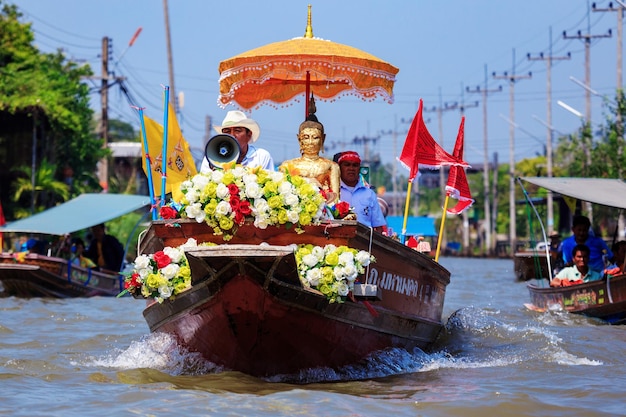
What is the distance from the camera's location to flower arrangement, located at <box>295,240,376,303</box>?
25.7 ft

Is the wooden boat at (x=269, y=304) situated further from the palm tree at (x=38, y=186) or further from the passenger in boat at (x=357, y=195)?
the palm tree at (x=38, y=186)

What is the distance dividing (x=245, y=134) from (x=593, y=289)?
6.84 metres

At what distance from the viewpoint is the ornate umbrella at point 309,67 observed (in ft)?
31.4

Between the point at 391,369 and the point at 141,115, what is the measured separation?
3.12m

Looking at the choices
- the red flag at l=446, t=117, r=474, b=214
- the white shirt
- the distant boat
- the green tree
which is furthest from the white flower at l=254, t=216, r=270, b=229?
the green tree

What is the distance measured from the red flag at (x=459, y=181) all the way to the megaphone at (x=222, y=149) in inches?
115

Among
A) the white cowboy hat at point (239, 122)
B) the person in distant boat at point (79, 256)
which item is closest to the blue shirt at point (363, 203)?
the white cowboy hat at point (239, 122)

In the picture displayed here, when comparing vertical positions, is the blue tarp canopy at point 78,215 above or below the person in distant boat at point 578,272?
above

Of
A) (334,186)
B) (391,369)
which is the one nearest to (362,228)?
(334,186)

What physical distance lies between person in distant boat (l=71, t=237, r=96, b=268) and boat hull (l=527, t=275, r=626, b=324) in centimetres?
870

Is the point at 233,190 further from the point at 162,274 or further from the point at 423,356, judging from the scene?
the point at 423,356

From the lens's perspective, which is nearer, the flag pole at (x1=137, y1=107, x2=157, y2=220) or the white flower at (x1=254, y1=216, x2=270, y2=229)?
the white flower at (x1=254, y1=216, x2=270, y2=229)

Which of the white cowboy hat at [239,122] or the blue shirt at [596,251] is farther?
the blue shirt at [596,251]

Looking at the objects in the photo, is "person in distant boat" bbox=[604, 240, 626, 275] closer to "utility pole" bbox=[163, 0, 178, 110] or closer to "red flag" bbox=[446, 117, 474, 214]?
"red flag" bbox=[446, 117, 474, 214]
